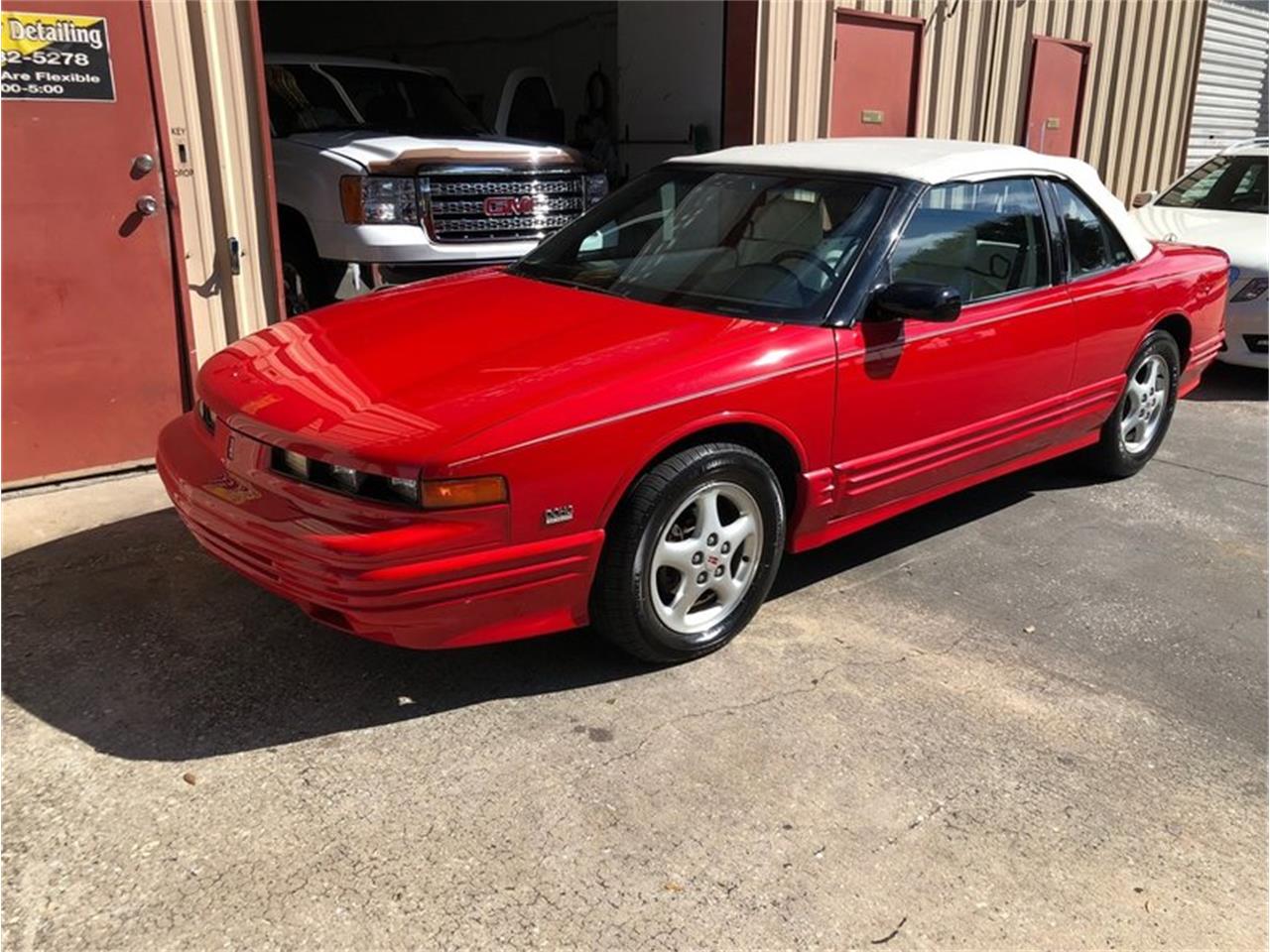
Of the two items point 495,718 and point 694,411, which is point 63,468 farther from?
point 694,411

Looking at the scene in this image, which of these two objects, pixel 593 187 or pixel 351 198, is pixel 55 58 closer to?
pixel 351 198

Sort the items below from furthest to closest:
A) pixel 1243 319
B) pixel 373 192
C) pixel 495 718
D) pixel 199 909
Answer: pixel 1243 319 → pixel 373 192 → pixel 495 718 → pixel 199 909

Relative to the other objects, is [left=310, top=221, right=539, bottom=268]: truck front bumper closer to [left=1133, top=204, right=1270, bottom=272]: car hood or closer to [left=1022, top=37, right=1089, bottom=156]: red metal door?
[left=1133, top=204, right=1270, bottom=272]: car hood

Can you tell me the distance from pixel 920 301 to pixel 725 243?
0.86 m

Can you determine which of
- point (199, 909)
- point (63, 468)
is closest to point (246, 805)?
point (199, 909)

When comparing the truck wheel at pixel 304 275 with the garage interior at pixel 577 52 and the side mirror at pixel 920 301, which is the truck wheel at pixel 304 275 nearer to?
the garage interior at pixel 577 52

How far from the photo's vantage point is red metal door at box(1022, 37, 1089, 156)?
34.3ft

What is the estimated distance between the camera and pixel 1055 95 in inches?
426

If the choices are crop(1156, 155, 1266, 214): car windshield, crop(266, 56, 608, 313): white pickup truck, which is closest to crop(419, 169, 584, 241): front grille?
crop(266, 56, 608, 313): white pickup truck

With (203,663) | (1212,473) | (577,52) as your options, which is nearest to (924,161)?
(1212,473)

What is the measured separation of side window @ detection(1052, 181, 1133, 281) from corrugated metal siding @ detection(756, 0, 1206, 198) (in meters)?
3.82

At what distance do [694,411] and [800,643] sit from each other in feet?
3.26

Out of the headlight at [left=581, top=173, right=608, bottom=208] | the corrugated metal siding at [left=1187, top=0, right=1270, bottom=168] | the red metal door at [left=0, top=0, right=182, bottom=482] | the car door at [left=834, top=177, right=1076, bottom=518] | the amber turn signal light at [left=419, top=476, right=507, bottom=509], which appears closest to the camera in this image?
the amber turn signal light at [left=419, top=476, right=507, bottom=509]

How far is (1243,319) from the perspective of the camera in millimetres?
7457
